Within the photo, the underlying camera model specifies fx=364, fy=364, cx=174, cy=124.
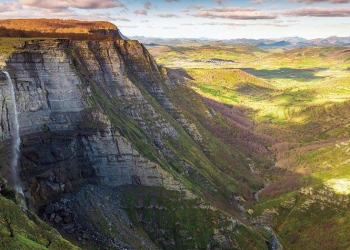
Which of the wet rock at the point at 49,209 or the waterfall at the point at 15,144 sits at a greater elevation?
the waterfall at the point at 15,144

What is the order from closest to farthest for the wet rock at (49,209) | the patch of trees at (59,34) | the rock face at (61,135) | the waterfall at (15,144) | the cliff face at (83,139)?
the waterfall at (15,144), the wet rock at (49,209), the rock face at (61,135), the cliff face at (83,139), the patch of trees at (59,34)

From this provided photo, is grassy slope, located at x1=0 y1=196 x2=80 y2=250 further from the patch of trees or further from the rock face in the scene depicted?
the patch of trees

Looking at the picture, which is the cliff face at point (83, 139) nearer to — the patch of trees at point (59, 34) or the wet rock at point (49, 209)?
the wet rock at point (49, 209)

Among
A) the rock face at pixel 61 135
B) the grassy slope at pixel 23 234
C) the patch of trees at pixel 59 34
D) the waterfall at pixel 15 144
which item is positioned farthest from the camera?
the patch of trees at pixel 59 34

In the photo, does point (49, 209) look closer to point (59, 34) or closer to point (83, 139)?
point (83, 139)

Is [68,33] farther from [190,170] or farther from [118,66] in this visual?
[190,170]

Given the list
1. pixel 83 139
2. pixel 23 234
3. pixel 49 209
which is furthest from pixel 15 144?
pixel 23 234

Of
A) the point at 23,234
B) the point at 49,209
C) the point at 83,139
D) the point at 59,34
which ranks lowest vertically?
the point at 49,209

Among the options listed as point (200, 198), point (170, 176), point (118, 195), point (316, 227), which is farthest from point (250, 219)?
point (118, 195)

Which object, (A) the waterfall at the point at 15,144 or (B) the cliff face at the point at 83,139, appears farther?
(B) the cliff face at the point at 83,139

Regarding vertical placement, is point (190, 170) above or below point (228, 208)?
above

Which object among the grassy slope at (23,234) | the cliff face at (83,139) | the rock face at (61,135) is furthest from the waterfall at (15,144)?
the grassy slope at (23,234)
